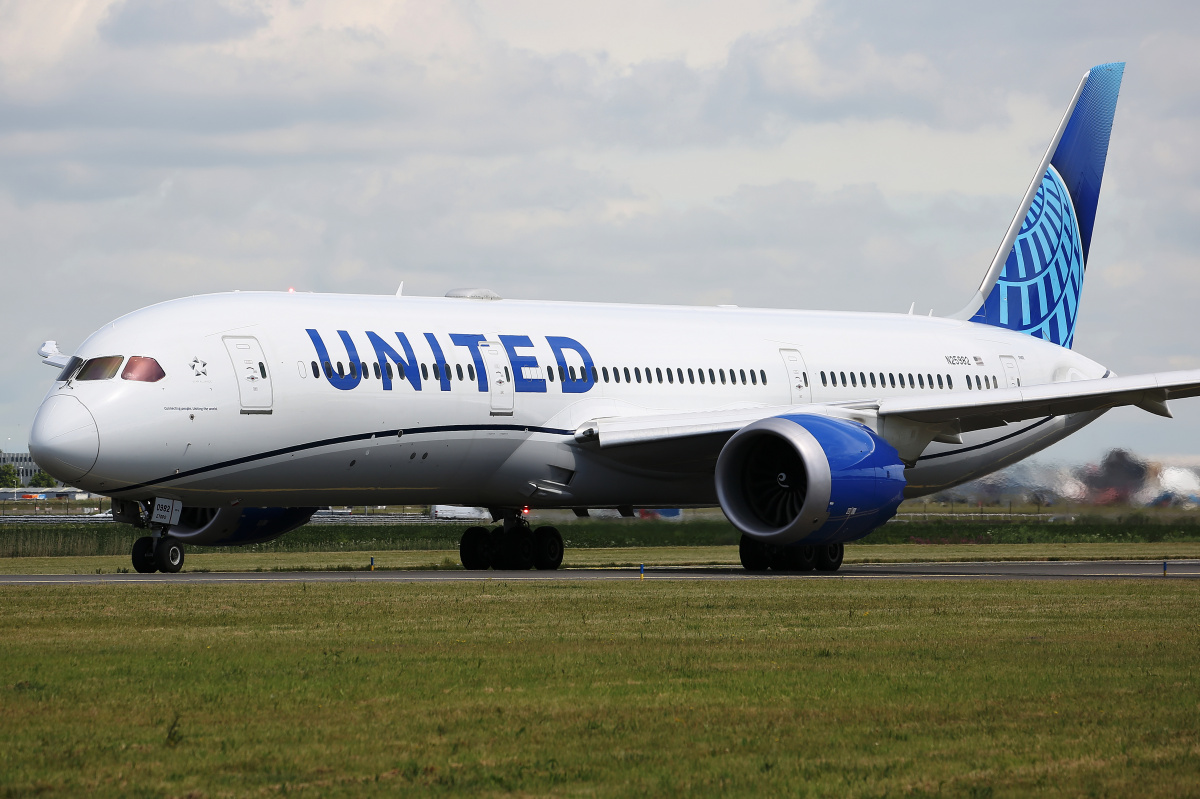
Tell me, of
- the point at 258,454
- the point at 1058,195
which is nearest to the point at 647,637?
the point at 258,454

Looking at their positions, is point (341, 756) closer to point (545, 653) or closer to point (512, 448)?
point (545, 653)

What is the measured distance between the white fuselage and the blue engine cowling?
8.68 feet

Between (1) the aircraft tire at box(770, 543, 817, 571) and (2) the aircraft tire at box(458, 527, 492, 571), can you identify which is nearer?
(1) the aircraft tire at box(770, 543, 817, 571)

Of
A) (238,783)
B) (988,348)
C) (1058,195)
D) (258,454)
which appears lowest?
(238,783)

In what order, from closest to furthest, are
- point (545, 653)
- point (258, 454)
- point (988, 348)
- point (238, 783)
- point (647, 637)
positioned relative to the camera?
point (238, 783) → point (545, 653) → point (647, 637) → point (258, 454) → point (988, 348)

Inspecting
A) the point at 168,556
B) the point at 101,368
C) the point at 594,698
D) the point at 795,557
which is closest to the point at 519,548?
the point at 795,557

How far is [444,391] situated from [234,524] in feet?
15.3

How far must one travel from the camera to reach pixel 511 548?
2748cm

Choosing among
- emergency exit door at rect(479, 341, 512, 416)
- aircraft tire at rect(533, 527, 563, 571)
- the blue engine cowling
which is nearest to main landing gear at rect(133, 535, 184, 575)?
emergency exit door at rect(479, 341, 512, 416)

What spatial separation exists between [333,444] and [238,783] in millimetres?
15373

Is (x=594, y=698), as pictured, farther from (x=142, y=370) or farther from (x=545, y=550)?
(x=545, y=550)

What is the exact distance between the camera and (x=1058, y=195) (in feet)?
116

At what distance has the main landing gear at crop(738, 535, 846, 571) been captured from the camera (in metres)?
25.5

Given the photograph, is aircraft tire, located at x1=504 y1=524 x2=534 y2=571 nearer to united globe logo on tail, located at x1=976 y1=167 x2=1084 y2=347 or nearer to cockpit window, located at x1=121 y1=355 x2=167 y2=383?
cockpit window, located at x1=121 y1=355 x2=167 y2=383
